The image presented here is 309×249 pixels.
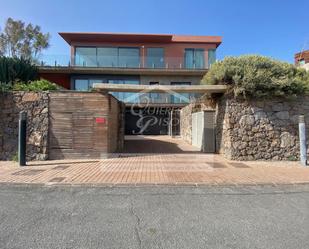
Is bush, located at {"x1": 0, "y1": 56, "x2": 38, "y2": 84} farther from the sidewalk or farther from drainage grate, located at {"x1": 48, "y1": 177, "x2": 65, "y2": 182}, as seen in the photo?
drainage grate, located at {"x1": 48, "y1": 177, "x2": 65, "y2": 182}

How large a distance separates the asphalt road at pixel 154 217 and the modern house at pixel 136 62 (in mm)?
17182

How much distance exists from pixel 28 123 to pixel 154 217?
23.6ft

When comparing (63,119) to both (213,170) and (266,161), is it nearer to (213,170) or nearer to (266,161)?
(213,170)

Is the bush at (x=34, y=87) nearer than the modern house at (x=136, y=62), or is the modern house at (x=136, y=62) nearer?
the bush at (x=34, y=87)

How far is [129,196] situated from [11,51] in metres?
30.7

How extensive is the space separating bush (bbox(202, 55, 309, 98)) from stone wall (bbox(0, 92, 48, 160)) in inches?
274

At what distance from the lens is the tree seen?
93.3 feet

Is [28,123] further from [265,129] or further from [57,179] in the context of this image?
[265,129]

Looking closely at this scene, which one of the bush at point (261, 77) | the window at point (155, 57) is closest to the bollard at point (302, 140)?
the bush at point (261, 77)

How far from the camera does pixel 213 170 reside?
7.57m

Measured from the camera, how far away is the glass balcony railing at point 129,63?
22859 mm

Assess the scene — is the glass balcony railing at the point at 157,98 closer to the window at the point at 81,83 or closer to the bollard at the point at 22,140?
the window at the point at 81,83

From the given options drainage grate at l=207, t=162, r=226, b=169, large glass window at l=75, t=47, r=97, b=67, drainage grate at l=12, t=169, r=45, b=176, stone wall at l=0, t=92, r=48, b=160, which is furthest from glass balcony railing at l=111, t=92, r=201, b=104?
drainage grate at l=12, t=169, r=45, b=176

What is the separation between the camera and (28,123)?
9211 mm
